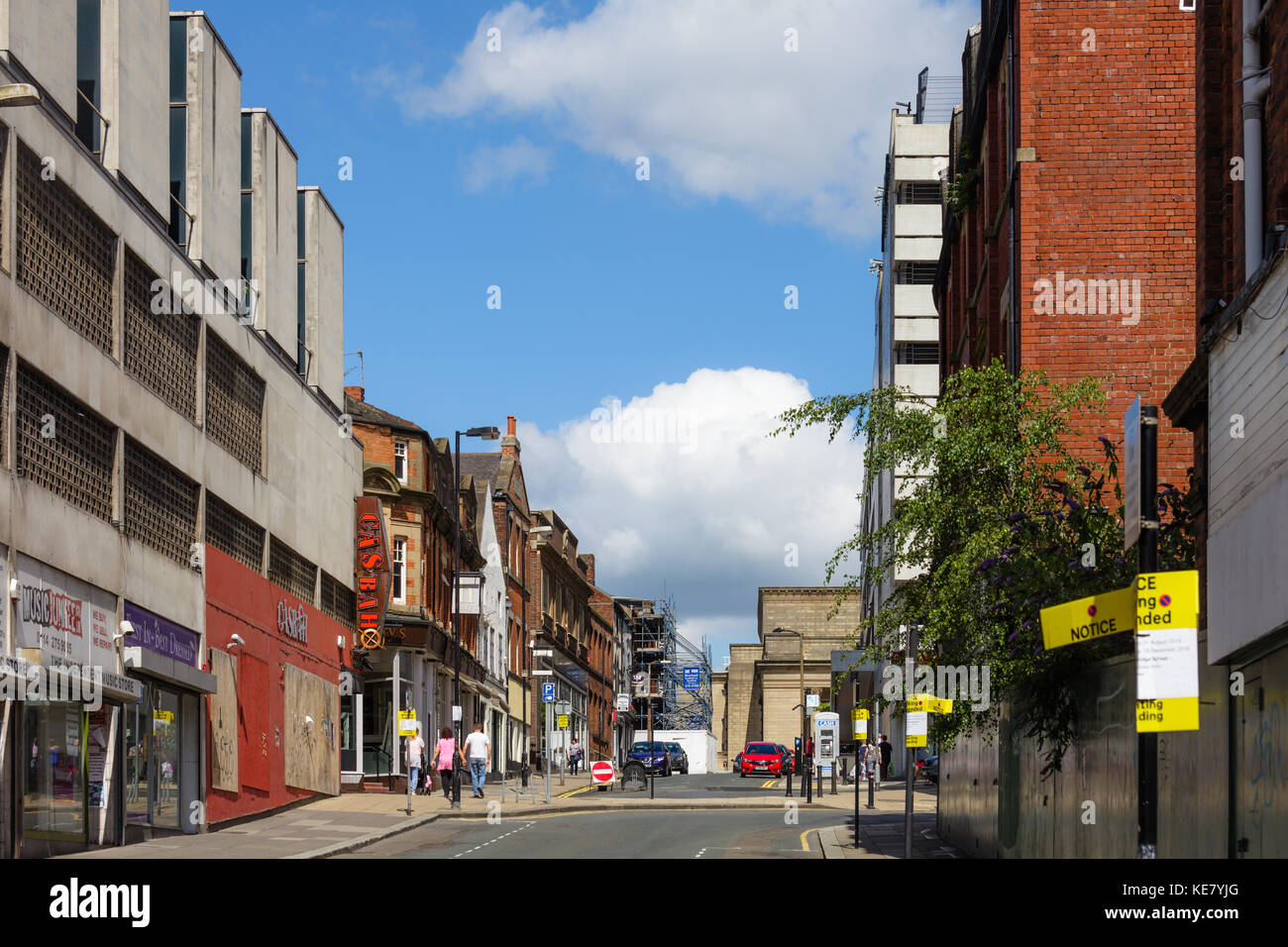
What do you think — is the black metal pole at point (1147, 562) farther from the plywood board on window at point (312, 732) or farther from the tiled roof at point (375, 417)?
the tiled roof at point (375, 417)

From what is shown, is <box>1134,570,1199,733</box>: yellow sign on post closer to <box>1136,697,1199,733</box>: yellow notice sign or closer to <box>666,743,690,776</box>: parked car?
<box>1136,697,1199,733</box>: yellow notice sign

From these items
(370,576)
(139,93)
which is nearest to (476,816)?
(370,576)

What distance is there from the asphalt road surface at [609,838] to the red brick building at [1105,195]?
8584mm

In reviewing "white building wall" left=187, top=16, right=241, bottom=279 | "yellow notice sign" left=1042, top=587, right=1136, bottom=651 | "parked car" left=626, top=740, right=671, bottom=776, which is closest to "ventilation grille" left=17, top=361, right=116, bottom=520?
"white building wall" left=187, top=16, right=241, bottom=279

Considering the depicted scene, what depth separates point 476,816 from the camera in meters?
34.0

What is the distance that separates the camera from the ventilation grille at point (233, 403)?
104ft

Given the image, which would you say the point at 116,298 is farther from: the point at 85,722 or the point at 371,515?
the point at 371,515

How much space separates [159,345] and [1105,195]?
16060 millimetres

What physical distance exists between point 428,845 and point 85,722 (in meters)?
5.52

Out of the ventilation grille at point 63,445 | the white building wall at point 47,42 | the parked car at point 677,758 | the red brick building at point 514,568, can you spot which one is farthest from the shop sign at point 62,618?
the parked car at point 677,758

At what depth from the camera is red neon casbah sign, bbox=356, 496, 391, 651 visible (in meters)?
42.9

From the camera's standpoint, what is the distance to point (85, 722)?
2438 cm

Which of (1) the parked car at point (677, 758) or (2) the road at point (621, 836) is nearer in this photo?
(2) the road at point (621, 836)

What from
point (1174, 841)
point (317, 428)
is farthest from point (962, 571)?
point (317, 428)
